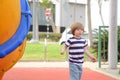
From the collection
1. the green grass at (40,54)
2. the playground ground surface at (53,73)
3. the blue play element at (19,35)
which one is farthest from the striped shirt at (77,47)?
the green grass at (40,54)

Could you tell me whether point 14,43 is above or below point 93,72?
above

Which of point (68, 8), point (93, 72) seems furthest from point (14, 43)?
point (68, 8)

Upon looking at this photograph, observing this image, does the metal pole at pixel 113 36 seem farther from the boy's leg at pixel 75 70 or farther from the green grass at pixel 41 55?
the boy's leg at pixel 75 70

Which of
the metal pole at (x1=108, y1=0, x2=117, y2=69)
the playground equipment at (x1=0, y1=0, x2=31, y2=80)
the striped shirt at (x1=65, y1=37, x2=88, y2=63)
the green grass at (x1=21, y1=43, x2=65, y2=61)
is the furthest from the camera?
the green grass at (x1=21, y1=43, x2=65, y2=61)

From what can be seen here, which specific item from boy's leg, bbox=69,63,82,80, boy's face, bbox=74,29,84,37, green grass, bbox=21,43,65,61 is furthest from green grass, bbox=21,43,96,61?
boy's face, bbox=74,29,84,37

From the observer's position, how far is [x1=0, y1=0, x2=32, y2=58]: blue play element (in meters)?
3.29

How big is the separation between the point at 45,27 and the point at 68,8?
155 inches

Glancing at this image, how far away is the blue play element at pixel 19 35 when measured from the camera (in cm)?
329

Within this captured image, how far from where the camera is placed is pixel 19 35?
11.0 ft

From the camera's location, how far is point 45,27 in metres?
54.0

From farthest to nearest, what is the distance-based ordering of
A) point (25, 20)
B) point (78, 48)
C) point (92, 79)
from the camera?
point (92, 79) < point (78, 48) < point (25, 20)

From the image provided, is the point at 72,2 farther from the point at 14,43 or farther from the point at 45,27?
the point at 14,43

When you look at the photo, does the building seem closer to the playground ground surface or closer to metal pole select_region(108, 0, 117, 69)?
the playground ground surface

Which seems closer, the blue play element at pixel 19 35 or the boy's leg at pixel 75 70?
the blue play element at pixel 19 35
